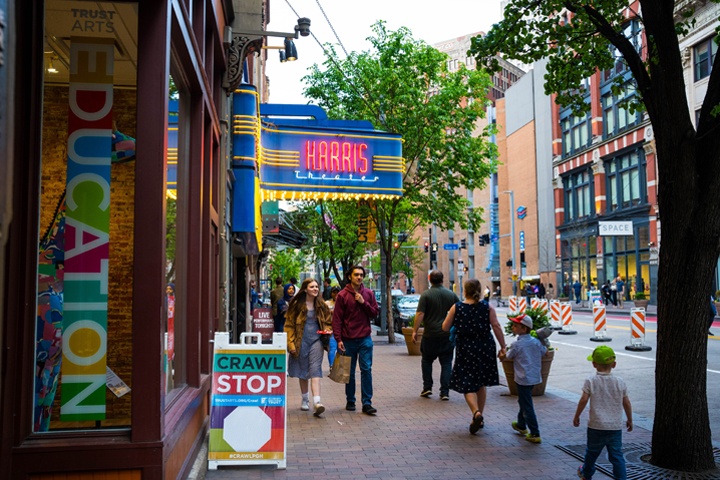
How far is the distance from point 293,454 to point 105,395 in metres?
3.41

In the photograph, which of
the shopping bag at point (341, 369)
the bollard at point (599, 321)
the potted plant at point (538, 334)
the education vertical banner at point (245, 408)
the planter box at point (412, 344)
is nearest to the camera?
the education vertical banner at point (245, 408)

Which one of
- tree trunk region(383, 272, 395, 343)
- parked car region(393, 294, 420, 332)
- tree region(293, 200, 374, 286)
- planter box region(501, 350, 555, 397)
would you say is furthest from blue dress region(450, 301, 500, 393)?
tree region(293, 200, 374, 286)

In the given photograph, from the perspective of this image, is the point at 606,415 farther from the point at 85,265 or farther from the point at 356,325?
the point at 356,325

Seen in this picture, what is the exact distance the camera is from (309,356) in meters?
9.80

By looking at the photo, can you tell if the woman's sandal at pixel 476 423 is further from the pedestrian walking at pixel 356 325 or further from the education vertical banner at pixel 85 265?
the education vertical banner at pixel 85 265

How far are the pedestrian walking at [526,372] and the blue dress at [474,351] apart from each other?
254 millimetres

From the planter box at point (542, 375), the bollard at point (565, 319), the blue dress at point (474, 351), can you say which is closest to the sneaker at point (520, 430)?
the blue dress at point (474, 351)

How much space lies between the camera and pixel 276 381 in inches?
271

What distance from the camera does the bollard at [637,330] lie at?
60.4ft

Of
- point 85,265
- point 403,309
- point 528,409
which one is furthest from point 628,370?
point 403,309

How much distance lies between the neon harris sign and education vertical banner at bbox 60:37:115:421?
11.2 m

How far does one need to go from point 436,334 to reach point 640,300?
31886 millimetres

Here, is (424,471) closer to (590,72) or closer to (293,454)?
(293,454)

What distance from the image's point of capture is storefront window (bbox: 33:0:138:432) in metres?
4.29
